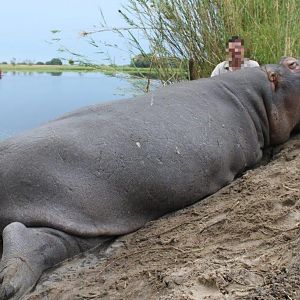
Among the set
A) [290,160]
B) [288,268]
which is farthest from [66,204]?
[290,160]

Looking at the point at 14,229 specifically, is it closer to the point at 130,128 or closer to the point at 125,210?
the point at 125,210

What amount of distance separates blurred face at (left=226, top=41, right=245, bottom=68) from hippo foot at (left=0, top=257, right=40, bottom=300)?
Answer: 10.9ft

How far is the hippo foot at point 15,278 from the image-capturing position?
9.16 ft

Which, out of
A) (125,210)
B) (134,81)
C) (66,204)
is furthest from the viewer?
(134,81)

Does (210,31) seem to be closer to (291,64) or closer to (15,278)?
(291,64)

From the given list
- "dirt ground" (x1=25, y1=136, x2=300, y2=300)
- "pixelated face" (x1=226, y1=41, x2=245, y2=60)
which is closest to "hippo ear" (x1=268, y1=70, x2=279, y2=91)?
"pixelated face" (x1=226, y1=41, x2=245, y2=60)

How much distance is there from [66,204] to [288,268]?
1.26 m

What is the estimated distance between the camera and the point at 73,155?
11.4 feet

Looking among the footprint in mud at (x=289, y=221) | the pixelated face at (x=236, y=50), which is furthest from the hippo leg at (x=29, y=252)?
the pixelated face at (x=236, y=50)

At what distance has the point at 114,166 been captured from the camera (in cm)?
358

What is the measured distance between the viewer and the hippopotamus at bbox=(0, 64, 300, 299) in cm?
324

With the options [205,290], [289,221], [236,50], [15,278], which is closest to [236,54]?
[236,50]

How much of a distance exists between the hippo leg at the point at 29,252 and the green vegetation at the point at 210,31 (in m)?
3.84

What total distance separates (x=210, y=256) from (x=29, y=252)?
31.2 inches
